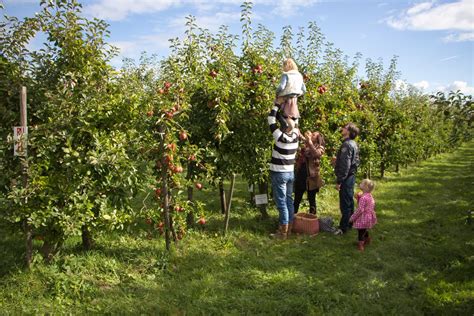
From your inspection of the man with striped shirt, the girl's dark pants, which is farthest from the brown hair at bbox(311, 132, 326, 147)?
the man with striped shirt

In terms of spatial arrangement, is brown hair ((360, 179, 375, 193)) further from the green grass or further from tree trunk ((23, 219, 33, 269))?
tree trunk ((23, 219, 33, 269))

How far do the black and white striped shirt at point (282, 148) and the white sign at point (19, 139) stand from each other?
3264 mm

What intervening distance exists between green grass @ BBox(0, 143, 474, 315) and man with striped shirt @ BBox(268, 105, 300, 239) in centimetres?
49

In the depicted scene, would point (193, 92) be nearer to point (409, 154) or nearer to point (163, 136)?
point (163, 136)

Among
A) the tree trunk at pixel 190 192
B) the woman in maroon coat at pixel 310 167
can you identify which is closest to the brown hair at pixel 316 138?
the woman in maroon coat at pixel 310 167

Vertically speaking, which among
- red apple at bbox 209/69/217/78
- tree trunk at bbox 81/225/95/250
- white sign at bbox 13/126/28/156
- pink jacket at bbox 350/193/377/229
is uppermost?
red apple at bbox 209/69/217/78

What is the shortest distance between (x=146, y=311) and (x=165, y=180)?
5.60 ft

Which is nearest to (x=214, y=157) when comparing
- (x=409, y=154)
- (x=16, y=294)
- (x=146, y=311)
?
(x=146, y=311)

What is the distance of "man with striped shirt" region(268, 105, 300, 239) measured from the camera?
18.2 feet

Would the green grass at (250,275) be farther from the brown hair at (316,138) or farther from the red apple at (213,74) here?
the red apple at (213,74)

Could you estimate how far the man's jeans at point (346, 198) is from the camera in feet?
20.8

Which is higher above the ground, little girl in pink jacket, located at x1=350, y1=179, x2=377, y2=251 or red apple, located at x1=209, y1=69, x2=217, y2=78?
red apple, located at x1=209, y1=69, x2=217, y2=78

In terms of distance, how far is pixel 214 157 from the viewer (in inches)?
239

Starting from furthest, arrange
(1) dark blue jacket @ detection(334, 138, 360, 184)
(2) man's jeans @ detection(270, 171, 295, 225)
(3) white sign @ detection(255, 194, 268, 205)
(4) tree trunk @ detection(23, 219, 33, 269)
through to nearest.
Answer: (3) white sign @ detection(255, 194, 268, 205)
(1) dark blue jacket @ detection(334, 138, 360, 184)
(2) man's jeans @ detection(270, 171, 295, 225)
(4) tree trunk @ detection(23, 219, 33, 269)
